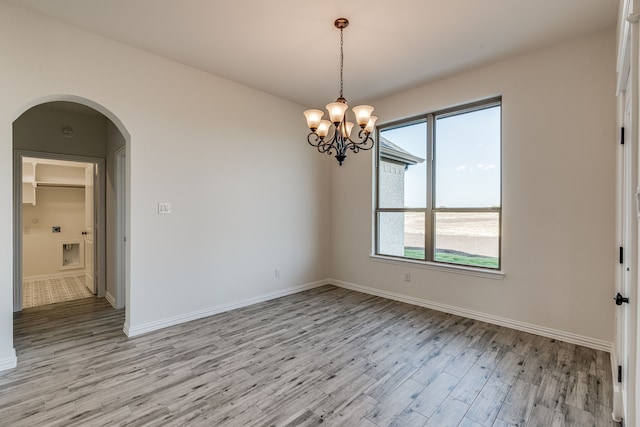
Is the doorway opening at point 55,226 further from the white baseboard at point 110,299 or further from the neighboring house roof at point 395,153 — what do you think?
the neighboring house roof at point 395,153

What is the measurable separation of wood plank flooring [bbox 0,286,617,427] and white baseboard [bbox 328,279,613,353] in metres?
0.12

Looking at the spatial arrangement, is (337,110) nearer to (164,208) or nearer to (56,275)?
(164,208)

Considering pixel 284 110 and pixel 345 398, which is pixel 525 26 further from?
pixel 345 398

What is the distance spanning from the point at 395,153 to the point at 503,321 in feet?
8.73

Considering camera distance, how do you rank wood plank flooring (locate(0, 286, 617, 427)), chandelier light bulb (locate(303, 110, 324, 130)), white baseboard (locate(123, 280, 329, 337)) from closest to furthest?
wood plank flooring (locate(0, 286, 617, 427)), chandelier light bulb (locate(303, 110, 324, 130)), white baseboard (locate(123, 280, 329, 337))

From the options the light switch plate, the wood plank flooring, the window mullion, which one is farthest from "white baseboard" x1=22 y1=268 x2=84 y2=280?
the window mullion

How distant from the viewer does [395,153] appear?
4613 millimetres

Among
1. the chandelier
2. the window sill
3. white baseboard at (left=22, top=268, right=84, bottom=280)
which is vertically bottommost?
white baseboard at (left=22, top=268, right=84, bottom=280)

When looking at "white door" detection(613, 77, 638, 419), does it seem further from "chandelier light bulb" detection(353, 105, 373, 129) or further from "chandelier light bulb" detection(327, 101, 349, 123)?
"chandelier light bulb" detection(327, 101, 349, 123)

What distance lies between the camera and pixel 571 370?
245cm

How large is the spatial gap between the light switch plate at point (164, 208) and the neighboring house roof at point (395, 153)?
10.4 feet

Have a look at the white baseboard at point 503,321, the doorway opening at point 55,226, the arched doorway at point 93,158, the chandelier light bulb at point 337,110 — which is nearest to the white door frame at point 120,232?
the arched doorway at point 93,158

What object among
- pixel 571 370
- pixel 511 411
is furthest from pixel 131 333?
pixel 571 370

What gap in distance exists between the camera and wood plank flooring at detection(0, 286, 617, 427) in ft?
6.30
